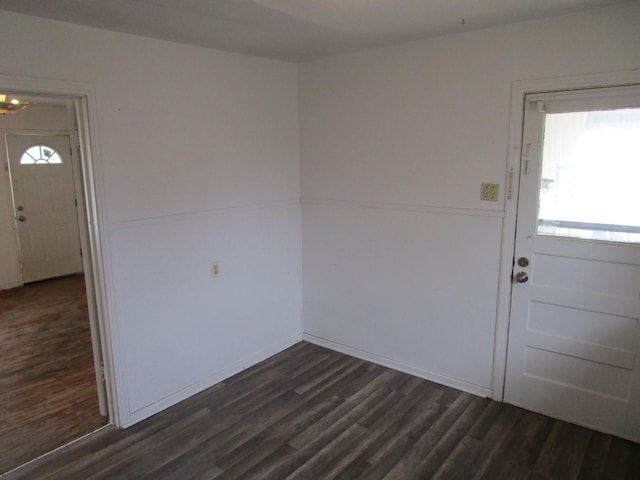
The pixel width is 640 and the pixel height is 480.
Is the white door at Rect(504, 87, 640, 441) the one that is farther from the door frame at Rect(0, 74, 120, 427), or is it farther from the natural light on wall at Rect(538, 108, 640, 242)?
the door frame at Rect(0, 74, 120, 427)

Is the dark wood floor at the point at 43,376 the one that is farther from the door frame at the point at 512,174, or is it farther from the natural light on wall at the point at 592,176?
the natural light on wall at the point at 592,176

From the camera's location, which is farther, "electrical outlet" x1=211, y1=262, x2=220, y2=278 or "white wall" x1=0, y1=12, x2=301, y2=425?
"electrical outlet" x1=211, y1=262, x2=220, y2=278

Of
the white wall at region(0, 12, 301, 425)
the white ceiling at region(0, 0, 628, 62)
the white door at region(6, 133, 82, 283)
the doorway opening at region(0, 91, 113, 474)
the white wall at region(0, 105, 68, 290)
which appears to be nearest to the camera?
the white ceiling at region(0, 0, 628, 62)

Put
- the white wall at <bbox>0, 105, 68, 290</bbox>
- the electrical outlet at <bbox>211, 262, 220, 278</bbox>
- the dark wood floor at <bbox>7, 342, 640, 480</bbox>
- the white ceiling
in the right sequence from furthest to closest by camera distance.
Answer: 1. the white wall at <bbox>0, 105, 68, 290</bbox>
2. the electrical outlet at <bbox>211, 262, 220, 278</bbox>
3. the dark wood floor at <bbox>7, 342, 640, 480</bbox>
4. the white ceiling

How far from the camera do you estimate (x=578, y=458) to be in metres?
2.53

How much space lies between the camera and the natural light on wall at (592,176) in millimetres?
2508

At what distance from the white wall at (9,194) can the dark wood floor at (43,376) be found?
0.50m

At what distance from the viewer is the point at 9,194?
6027mm

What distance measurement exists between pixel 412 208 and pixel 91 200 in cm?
218

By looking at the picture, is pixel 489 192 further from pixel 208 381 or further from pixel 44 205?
pixel 44 205

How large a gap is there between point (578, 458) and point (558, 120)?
1.99m

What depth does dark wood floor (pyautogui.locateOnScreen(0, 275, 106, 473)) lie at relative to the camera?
9.29 ft

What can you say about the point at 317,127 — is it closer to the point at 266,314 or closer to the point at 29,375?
the point at 266,314

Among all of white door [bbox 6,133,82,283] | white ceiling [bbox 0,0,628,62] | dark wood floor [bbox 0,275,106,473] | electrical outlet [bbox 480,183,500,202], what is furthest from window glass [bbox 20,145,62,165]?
electrical outlet [bbox 480,183,500,202]
